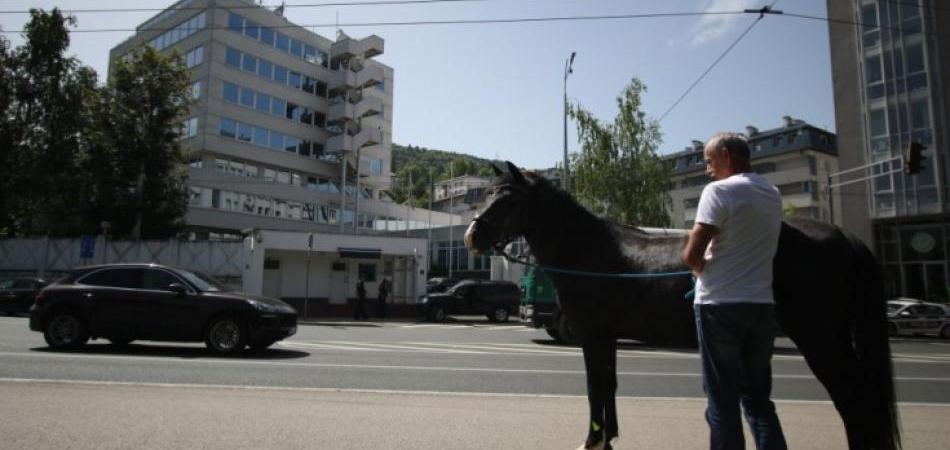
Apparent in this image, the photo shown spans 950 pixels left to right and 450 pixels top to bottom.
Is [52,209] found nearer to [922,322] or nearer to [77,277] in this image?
[77,277]

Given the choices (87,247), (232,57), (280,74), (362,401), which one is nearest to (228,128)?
(232,57)

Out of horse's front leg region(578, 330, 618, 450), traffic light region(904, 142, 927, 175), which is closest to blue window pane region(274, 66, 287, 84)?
traffic light region(904, 142, 927, 175)

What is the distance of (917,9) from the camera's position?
3122 cm

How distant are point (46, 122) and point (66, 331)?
96.2 ft

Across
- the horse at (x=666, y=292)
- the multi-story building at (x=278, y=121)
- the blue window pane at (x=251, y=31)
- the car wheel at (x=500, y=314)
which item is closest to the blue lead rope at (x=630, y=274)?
the horse at (x=666, y=292)

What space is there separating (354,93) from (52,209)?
1116 inches

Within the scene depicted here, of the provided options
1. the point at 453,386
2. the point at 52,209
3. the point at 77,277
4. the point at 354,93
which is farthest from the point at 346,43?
the point at 453,386

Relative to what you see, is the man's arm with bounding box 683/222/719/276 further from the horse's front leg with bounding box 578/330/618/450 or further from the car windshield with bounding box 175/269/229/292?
the car windshield with bounding box 175/269/229/292

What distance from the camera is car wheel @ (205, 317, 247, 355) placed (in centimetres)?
1145

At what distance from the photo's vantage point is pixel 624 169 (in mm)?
29969

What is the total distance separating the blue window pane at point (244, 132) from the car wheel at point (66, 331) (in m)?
40.4

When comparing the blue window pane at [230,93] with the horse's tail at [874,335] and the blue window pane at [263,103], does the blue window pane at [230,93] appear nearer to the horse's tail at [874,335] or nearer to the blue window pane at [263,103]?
the blue window pane at [263,103]

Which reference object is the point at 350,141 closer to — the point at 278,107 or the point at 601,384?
the point at 278,107

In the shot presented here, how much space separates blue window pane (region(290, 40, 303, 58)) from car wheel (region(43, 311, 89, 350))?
155ft
